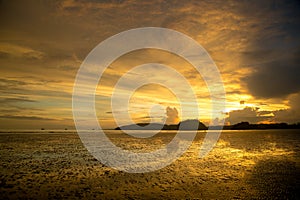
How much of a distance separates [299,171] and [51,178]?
2905 cm

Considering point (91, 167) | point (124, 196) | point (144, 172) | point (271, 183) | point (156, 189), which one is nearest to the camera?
point (124, 196)

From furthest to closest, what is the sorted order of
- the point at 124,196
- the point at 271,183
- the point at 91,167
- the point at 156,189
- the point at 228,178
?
1. the point at 91,167
2. the point at 228,178
3. the point at 271,183
4. the point at 156,189
5. the point at 124,196

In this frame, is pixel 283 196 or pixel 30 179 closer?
pixel 283 196

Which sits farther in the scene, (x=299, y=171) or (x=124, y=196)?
(x=299, y=171)

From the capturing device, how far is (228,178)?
23.4 metres

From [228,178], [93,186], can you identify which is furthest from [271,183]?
[93,186]

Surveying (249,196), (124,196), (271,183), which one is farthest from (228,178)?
(124,196)

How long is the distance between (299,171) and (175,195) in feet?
61.4

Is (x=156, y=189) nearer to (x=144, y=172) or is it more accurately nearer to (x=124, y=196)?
(x=124, y=196)

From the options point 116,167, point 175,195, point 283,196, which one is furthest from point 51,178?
point 283,196

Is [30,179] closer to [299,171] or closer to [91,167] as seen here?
[91,167]

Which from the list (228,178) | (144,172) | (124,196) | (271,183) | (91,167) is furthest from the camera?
(91,167)

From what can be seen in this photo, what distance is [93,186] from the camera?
65.2ft

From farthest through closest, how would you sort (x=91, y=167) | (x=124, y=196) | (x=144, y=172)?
1. (x=91, y=167)
2. (x=144, y=172)
3. (x=124, y=196)
